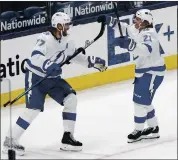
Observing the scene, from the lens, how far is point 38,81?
6961 millimetres

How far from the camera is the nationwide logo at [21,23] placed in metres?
8.38

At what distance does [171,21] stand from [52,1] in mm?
1498

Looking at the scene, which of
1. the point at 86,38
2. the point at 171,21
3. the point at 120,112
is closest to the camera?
the point at 120,112

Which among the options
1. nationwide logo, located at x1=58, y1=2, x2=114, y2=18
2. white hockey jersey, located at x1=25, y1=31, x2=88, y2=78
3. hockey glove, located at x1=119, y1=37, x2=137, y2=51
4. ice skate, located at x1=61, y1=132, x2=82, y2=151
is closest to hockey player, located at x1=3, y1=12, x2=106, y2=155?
white hockey jersey, located at x1=25, y1=31, x2=88, y2=78

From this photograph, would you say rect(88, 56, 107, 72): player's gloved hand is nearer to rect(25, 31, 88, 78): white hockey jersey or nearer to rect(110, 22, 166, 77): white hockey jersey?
rect(25, 31, 88, 78): white hockey jersey

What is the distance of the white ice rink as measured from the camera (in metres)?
7.05

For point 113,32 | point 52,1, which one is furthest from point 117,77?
point 52,1

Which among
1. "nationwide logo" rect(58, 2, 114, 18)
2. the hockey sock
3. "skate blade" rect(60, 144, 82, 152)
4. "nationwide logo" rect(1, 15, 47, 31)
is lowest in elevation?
"skate blade" rect(60, 144, 82, 152)

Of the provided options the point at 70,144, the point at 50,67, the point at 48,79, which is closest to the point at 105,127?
the point at 70,144

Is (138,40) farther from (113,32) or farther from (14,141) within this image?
(113,32)

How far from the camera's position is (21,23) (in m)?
8.49

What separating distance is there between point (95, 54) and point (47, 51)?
6.99 ft

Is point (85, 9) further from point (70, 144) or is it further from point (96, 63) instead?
point (70, 144)

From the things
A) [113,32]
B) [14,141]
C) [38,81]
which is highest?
[113,32]
